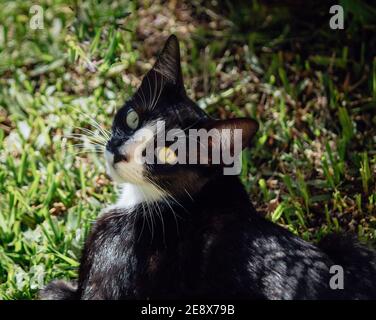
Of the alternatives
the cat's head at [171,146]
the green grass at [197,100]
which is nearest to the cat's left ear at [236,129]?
the cat's head at [171,146]

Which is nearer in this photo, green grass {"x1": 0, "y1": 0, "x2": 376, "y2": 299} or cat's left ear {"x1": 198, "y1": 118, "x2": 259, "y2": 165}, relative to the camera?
cat's left ear {"x1": 198, "y1": 118, "x2": 259, "y2": 165}

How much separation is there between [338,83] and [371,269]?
4.89 ft

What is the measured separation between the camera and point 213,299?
2.52 m

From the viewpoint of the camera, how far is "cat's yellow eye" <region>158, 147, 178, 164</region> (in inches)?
104

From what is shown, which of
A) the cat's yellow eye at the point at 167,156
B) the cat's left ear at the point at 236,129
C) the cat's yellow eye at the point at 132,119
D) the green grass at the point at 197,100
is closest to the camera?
the cat's left ear at the point at 236,129

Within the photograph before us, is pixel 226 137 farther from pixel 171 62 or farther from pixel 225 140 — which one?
pixel 171 62

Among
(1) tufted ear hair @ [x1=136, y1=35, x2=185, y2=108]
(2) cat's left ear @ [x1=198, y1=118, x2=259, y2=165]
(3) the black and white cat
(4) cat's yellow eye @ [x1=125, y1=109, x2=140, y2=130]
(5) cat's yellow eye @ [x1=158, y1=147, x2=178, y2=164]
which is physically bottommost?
(3) the black and white cat

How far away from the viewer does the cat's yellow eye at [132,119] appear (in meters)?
2.78

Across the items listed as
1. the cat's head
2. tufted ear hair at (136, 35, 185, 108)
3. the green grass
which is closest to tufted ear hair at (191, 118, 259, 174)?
the cat's head

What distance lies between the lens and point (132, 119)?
2793mm

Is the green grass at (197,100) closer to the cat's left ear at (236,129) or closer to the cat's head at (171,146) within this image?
the cat's head at (171,146)

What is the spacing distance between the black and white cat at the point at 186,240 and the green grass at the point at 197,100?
1.46 ft

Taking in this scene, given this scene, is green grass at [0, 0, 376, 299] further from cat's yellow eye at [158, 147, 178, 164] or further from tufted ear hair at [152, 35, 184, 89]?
cat's yellow eye at [158, 147, 178, 164]

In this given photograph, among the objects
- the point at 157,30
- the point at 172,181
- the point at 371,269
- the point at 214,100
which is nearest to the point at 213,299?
the point at 172,181
